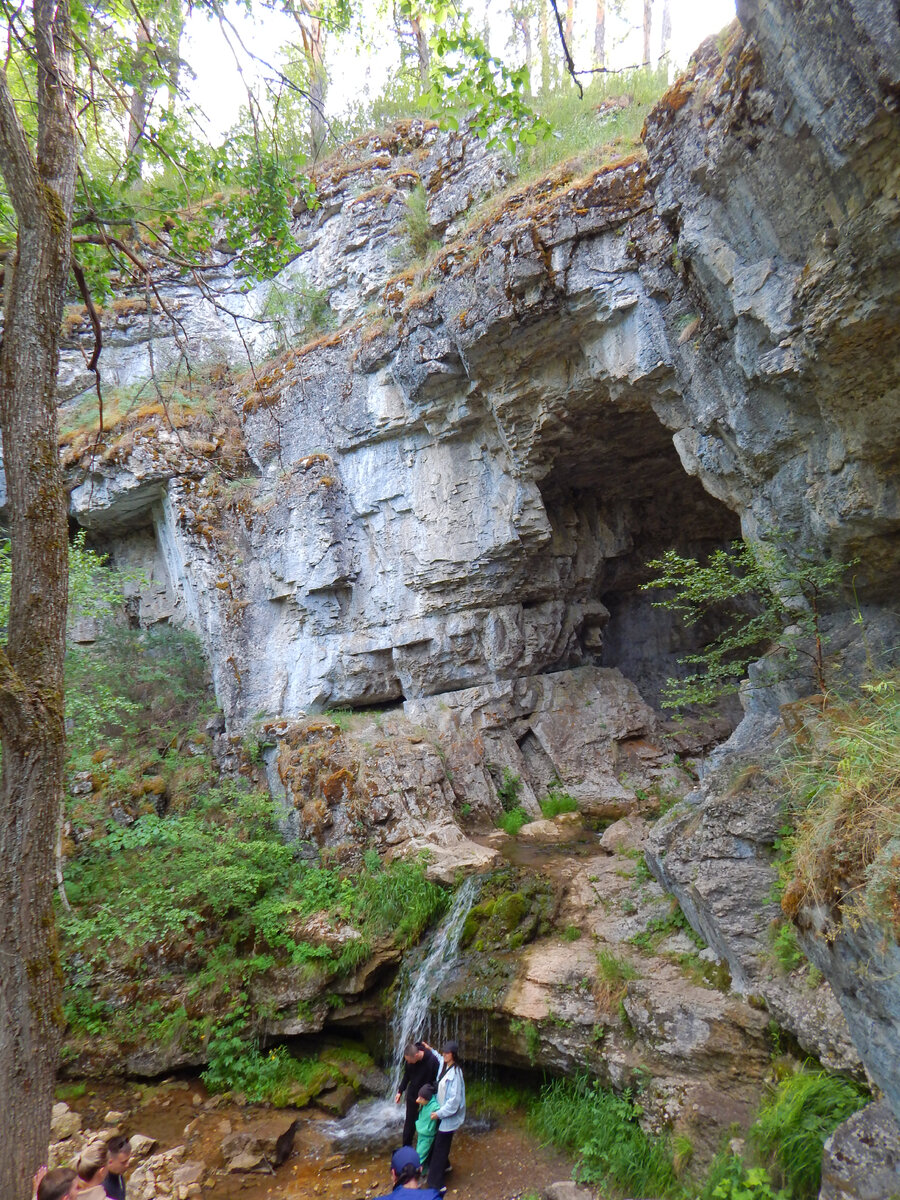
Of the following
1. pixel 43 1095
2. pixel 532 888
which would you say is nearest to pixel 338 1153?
pixel 532 888

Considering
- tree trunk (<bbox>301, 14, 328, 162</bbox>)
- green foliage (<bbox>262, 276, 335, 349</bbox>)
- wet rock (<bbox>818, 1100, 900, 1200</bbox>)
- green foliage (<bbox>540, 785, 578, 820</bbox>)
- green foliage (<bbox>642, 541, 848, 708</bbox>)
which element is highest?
green foliage (<bbox>262, 276, 335, 349</bbox>)

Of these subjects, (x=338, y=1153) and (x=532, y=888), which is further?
(x=532, y=888)

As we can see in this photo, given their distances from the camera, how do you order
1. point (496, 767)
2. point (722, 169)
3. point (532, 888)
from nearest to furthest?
point (722, 169), point (532, 888), point (496, 767)

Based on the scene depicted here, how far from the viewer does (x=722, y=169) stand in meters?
5.30

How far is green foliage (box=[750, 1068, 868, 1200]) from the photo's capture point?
3762 millimetres

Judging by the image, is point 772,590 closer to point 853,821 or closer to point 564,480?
point 853,821

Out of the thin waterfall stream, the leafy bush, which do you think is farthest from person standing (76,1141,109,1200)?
the leafy bush

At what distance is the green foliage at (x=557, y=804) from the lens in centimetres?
1031

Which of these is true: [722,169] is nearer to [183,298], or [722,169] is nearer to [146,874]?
[146,874]

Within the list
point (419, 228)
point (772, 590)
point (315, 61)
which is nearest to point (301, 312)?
point (419, 228)

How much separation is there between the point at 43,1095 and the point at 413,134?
16997 millimetres

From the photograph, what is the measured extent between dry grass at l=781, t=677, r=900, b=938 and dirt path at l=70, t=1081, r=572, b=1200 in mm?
3238

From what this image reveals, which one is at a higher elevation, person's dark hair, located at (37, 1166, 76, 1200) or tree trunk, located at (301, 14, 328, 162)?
tree trunk, located at (301, 14, 328, 162)

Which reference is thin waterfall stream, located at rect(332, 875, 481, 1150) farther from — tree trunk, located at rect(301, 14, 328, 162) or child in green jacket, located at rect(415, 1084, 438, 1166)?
tree trunk, located at rect(301, 14, 328, 162)
